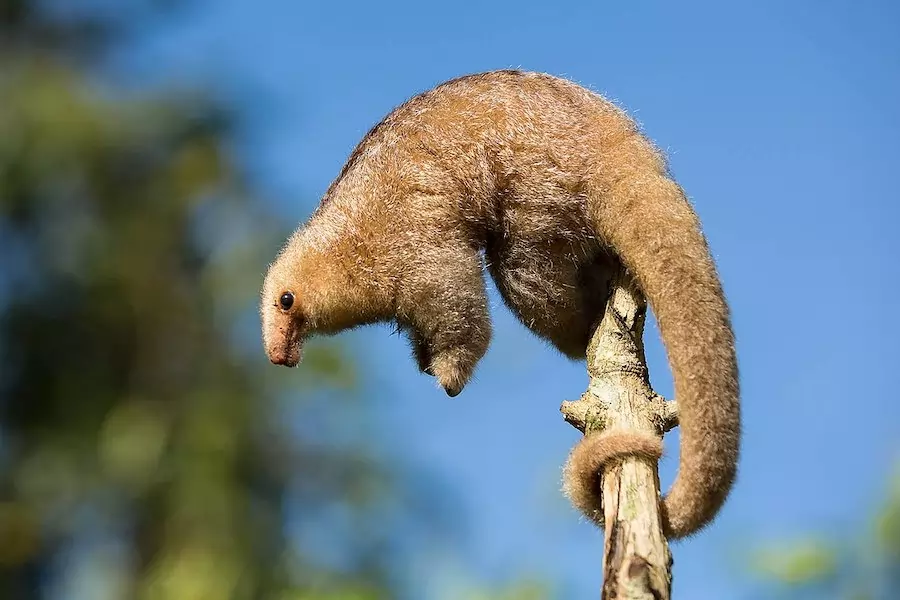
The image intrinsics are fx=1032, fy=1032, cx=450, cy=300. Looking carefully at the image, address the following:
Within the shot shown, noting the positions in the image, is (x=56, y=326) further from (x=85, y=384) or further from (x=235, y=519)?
(x=235, y=519)

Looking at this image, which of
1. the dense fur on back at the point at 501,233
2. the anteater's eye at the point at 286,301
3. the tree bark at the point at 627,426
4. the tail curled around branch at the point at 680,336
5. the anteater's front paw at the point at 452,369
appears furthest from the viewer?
the anteater's eye at the point at 286,301

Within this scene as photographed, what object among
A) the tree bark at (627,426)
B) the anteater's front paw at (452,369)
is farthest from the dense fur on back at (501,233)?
the tree bark at (627,426)

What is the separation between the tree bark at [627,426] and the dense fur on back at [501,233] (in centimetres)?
18

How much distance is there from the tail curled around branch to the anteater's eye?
1493 mm

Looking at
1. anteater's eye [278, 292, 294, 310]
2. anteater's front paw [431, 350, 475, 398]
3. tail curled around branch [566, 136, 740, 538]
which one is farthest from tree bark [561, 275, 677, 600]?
anteater's eye [278, 292, 294, 310]

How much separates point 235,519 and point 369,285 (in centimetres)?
916

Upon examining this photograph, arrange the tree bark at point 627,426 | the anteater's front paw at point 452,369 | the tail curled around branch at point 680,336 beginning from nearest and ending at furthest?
the tree bark at point 627,426, the tail curled around branch at point 680,336, the anteater's front paw at point 452,369

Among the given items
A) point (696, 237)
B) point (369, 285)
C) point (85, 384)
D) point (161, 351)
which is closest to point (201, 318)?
point (161, 351)

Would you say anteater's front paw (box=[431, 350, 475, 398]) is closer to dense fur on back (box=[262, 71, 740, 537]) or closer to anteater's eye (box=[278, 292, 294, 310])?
dense fur on back (box=[262, 71, 740, 537])

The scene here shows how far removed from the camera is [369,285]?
4719 mm

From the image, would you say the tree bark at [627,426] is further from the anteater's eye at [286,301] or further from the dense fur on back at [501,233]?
the anteater's eye at [286,301]

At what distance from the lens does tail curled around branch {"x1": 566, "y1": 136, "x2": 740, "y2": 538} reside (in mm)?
3982

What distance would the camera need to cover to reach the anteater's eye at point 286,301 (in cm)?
491

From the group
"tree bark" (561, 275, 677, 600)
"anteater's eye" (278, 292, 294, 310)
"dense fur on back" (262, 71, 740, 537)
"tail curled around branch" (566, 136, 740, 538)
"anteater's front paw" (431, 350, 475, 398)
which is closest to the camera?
"tree bark" (561, 275, 677, 600)
